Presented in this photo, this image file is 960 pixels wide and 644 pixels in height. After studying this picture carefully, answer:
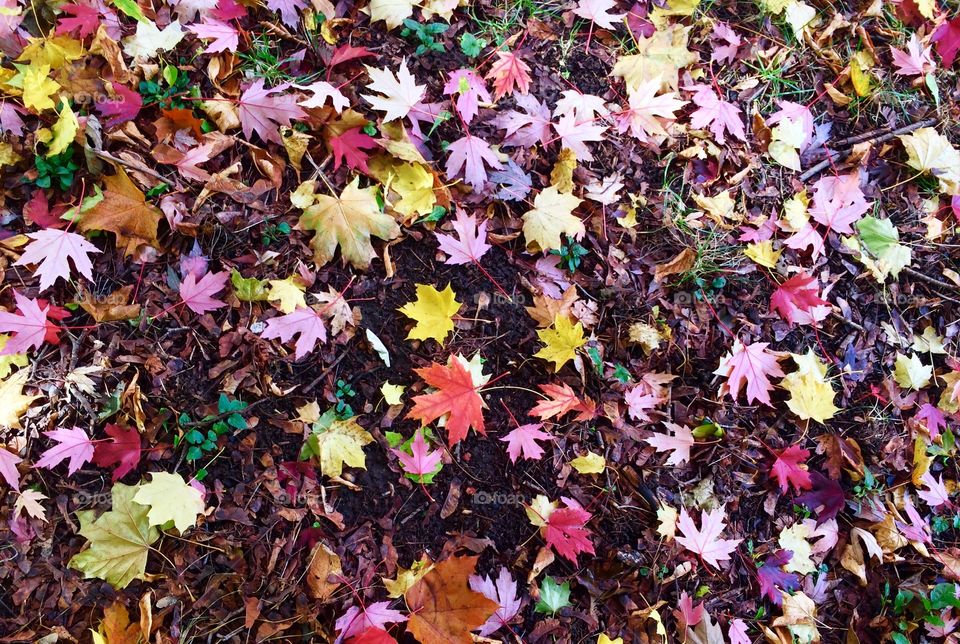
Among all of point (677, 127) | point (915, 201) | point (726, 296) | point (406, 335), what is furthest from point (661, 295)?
point (915, 201)

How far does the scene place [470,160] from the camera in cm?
229

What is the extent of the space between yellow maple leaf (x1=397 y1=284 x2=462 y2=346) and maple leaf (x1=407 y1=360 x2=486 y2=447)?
4.7 inches

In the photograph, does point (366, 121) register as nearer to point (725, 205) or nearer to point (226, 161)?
point (226, 161)

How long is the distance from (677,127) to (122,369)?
2.31m

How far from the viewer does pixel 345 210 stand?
7.14 ft

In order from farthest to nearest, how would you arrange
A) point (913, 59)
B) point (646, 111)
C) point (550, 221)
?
point (913, 59), point (646, 111), point (550, 221)

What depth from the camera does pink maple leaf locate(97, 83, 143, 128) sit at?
2.17 m

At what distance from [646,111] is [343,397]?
1687mm

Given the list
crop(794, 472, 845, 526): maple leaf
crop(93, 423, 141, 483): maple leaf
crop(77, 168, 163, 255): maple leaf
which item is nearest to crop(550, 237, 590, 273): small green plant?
crop(794, 472, 845, 526): maple leaf

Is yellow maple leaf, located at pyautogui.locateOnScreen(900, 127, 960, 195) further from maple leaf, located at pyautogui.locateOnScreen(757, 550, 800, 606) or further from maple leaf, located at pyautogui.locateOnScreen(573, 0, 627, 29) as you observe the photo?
maple leaf, located at pyautogui.locateOnScreen(757, 550, 800, 606)

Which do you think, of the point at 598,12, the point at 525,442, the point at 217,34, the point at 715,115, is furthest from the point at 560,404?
the point at 217,34

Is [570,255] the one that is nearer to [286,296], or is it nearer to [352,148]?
[352,148]

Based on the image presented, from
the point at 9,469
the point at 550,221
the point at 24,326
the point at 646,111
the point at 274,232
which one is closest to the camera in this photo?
the point at 9,469

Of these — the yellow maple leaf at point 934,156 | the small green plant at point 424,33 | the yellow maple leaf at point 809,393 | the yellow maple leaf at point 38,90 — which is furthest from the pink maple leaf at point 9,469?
the yellow maple leaf at point 934,156
